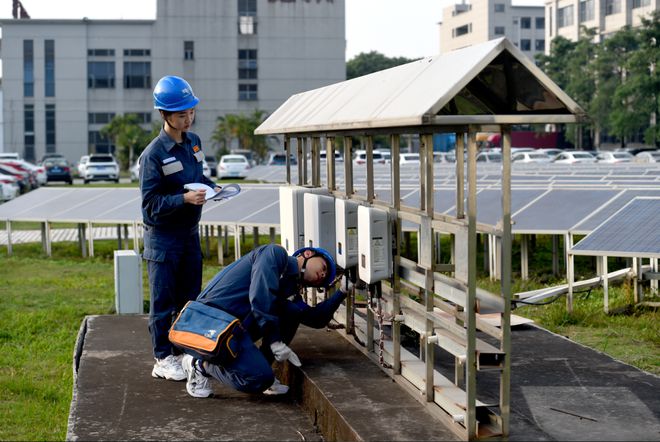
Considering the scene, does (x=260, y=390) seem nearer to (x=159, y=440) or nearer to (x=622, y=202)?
(x=159, y=440)

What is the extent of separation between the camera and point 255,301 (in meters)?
7.05

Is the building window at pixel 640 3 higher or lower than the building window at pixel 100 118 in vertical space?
higher

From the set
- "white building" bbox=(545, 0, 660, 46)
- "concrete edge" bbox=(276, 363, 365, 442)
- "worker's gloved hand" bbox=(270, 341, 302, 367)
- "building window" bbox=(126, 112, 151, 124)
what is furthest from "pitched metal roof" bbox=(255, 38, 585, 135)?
"building window" bbox=(126, 112, 151, 124)

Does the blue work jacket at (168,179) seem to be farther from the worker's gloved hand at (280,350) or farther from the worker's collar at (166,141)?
the worker's gloved hand at (280,350)

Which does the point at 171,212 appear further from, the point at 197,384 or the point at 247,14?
the point at 247,14

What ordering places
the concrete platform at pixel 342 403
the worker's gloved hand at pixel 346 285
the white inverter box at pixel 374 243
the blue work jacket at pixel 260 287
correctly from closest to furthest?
the concrete platform at pixel 342 403 → the white inverter box at pixel 374 243 → the blue work jacket at pixel 260 287 → the worker's gloved hand at pixel 346 285

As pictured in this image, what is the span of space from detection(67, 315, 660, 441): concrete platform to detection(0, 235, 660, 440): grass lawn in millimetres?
415

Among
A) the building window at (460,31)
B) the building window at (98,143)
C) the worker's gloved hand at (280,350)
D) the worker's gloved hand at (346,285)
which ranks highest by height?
the building window at (460,31)

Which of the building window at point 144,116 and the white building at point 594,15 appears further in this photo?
the building window at point 144,116

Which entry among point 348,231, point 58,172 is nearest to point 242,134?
point 58,172

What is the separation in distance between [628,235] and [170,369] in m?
5.18

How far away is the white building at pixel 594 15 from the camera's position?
71.8 metres

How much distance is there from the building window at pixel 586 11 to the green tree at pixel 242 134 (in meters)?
25.6

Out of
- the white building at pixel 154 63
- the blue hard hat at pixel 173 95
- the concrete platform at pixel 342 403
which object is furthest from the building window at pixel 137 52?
the blue hard hat at pixel 173 95
